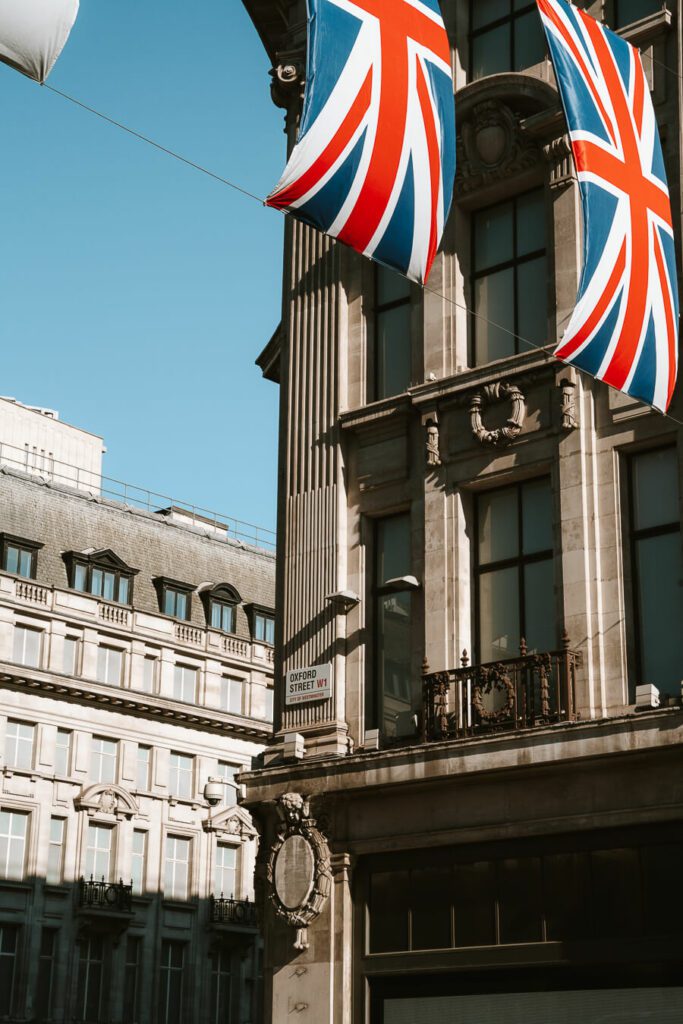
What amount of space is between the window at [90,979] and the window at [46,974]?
4.34ft

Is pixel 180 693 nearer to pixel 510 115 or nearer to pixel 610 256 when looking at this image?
pixel 510 115

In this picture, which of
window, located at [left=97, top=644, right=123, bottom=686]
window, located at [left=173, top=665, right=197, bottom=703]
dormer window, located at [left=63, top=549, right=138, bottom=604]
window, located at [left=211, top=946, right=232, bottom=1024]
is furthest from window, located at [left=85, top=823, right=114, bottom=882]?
dormer window, located at [left=63, top=549, right=138, bottom=604]

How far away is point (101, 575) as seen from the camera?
7256cm

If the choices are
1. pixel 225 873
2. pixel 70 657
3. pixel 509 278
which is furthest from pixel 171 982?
pixel 509 278

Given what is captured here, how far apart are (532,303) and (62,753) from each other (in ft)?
155

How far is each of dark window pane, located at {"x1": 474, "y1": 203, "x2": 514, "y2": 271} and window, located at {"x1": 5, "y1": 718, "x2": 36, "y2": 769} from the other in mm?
45014

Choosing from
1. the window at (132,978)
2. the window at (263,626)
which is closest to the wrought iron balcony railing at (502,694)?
the window at (132,978)

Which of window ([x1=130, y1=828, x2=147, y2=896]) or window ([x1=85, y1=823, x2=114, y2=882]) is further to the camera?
window ([x1=130, y1=828, x2=147, y2=896])

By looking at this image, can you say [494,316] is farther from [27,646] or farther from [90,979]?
[90,979]

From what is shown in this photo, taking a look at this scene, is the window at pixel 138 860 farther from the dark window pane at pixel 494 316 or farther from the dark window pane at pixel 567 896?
the dark window pane at pixel 567 896

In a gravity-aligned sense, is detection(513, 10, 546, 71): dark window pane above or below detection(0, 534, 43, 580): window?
below

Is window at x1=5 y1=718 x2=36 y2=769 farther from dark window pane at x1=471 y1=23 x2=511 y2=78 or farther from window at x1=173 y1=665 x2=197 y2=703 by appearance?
dark window pane at x1=471 y1=23 x2=511 y2=78

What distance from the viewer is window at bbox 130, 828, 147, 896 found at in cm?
6819

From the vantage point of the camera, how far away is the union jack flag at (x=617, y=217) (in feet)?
62.7
